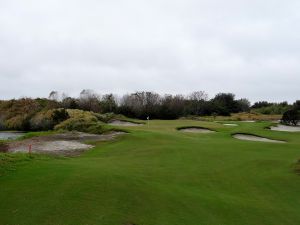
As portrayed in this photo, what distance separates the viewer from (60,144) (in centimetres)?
3378

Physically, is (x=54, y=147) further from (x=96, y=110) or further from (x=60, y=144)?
(x=96, y=110)

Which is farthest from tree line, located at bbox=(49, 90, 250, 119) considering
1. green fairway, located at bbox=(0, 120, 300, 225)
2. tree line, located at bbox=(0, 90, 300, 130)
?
green fairway, located at bbox=(0, 120, 300, 225)

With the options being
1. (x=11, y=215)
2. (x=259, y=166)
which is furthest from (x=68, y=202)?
(x=259, y=166)

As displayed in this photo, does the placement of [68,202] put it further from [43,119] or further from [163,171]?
[43,119]

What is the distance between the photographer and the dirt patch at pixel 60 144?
30.2 m

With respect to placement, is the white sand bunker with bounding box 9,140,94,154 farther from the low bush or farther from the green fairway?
the low bush

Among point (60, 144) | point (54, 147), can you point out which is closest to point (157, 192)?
point (54, 147)

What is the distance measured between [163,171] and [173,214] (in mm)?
7864

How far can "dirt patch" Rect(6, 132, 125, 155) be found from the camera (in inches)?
1188

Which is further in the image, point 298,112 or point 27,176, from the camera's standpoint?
point 298,112

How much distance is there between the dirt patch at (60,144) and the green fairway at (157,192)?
757 centimetres

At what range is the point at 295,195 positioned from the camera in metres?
18.4

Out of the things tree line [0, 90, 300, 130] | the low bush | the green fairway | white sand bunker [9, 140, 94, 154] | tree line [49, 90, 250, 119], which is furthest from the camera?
tree line [49, 90, 250, 119]

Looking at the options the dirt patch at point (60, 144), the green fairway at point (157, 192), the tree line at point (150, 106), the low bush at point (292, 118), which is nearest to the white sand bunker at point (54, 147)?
the dirt patch at point (60, 144)
